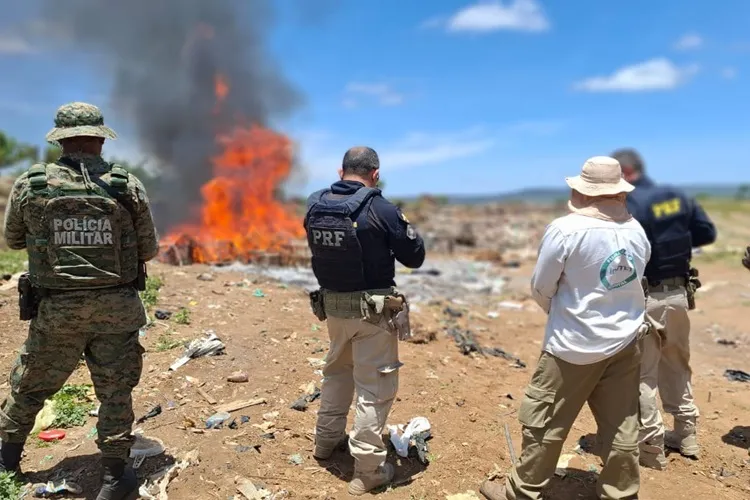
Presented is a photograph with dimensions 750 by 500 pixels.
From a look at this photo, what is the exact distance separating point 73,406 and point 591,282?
3.99 meters

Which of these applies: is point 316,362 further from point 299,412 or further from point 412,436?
point 412,436

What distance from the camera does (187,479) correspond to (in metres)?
3.64

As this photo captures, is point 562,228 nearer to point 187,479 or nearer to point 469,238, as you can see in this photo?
point 187,479

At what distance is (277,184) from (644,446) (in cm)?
1276

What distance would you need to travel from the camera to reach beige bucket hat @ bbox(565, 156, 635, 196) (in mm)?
3070

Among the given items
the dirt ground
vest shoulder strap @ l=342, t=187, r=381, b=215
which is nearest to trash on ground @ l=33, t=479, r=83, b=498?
the dirt ground

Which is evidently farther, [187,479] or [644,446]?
[644,446]

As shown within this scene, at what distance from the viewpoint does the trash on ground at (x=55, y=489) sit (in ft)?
11.6

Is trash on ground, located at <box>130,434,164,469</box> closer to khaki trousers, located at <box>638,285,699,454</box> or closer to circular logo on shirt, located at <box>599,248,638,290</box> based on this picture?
circular logo on shirt, located at <box>599,248,638,290</box>

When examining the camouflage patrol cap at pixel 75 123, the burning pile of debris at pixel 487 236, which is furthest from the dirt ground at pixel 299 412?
the burning pile of debris at pixel 487 236

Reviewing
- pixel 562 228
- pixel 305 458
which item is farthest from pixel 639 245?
pixel 305 458

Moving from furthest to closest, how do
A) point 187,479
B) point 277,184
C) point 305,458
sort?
point 277,184
point 305,458
point 187,479

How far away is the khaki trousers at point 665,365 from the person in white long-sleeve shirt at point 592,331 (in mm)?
731

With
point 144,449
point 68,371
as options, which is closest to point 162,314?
point 144,449
